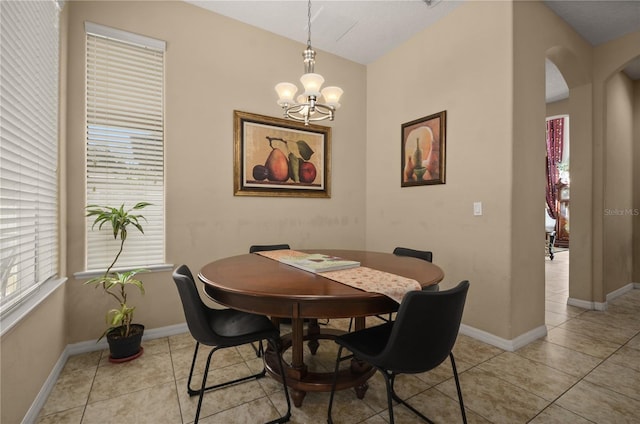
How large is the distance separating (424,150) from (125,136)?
2913mm

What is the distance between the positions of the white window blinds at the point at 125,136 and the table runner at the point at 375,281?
192 cm

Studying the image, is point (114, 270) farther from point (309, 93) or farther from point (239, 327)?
point (309, 93)

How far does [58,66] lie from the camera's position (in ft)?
7.19

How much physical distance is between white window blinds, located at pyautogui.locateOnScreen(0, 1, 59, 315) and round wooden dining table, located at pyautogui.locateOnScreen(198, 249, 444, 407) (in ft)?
3.03

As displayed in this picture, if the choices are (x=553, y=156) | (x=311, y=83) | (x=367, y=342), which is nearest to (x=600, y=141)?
(x=311, y=83)

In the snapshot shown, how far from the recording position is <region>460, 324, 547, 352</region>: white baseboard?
2.53 meters

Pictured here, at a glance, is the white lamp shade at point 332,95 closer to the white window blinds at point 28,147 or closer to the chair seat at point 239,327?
the chair seat at point 239,327

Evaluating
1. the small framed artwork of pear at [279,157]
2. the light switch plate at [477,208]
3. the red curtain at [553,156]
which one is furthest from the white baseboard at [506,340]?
the red curtain at [553,156]

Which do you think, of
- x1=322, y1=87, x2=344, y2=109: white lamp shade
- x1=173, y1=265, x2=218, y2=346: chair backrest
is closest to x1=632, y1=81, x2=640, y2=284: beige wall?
x1=322, y1=87, x2=344, y2=109: white lamp shade

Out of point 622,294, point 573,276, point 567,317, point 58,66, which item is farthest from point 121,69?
point 622,294

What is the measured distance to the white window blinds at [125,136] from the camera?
2.54 metres

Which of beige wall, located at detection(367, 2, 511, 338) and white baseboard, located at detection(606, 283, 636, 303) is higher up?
beige wall, located at detection(367, 2, 511, 338)

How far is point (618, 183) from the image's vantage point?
156 inches

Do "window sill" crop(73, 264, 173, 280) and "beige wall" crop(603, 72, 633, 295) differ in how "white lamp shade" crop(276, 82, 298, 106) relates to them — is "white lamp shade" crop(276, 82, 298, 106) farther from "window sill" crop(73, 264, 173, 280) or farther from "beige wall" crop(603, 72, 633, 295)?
"beige wall" crop(603, 72, 633, 295)
